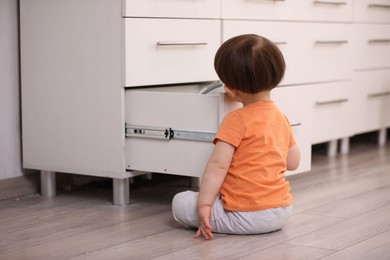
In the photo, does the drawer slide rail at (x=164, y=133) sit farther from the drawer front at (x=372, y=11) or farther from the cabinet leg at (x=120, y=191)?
the drawer front at (x=372, y=11)

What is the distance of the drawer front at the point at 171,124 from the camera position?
1.88m

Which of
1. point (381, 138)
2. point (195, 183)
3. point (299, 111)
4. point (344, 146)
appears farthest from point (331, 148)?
point (299, 111)

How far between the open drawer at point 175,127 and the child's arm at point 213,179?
0.45 feet

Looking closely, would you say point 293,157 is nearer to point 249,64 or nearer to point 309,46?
point 249,64

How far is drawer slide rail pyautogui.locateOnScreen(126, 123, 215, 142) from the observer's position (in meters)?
1.89

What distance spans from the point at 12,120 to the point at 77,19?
1.22 feet

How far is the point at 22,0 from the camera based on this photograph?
215 centimetres

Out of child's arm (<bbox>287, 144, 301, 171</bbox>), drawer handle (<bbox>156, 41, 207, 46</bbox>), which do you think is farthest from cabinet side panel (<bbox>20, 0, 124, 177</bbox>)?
child's arm (<bbox>287, 144, 301, 171</bbox>)

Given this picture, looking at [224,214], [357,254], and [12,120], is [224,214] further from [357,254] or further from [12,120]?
[12,120]

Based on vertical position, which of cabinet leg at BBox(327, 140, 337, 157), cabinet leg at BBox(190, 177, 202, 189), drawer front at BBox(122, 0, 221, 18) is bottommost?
cabinet leg at BBox(190, 177, 202, 189)

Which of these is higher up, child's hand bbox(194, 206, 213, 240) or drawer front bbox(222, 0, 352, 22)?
drawer front bbox(222, 0, 352, 22)

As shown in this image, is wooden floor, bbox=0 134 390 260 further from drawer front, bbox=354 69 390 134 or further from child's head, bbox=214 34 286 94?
drawer front, bbox=354 69 390 134

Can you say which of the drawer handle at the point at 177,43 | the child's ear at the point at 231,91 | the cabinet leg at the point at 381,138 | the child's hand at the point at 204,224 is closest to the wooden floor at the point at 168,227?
the child's hand at the point at 204,224

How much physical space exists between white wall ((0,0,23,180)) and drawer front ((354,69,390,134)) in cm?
139
